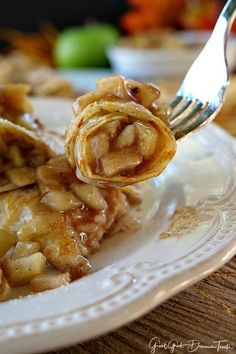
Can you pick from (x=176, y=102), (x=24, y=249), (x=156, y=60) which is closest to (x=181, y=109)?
(x=176, y=102)

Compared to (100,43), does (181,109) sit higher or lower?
higher

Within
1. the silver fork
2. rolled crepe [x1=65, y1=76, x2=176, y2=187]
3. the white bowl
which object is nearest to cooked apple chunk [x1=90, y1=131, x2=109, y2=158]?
rolled crepe [x1=65, y1=76, x2=176, y2=187]

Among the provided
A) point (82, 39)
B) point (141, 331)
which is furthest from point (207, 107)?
point (82, 39)

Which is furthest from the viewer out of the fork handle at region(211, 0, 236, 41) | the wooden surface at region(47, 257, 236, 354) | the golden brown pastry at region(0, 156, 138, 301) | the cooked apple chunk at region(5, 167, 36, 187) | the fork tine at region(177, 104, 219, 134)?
the fork handle at region(211, 0, 236, 41)

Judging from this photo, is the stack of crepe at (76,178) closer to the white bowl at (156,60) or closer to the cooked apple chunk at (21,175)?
the cooked apple chunk at (21,175)

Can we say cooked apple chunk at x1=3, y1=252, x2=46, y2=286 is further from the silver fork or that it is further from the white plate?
the silver fork

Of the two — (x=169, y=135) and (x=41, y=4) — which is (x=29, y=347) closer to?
(x=169, y=135)

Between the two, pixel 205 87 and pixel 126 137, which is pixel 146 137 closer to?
pixel 126 137
